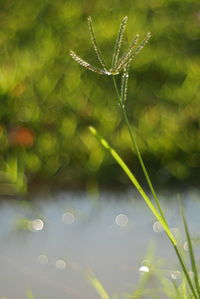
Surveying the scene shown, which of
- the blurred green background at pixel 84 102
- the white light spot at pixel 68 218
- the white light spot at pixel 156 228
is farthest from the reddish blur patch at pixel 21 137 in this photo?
the white light spot at pixel 156 228

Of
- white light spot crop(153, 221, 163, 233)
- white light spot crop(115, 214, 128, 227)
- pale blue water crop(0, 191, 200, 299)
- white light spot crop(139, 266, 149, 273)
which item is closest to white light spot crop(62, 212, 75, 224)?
pale blue water crop(0, 191, 200, 299)

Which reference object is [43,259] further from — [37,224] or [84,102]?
[84,102]

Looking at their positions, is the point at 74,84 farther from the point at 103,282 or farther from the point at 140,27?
the point at 103,282

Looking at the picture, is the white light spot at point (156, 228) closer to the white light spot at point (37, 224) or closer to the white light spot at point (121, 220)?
the white light spot at point (121, 220)

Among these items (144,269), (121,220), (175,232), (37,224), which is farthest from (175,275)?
(37,224)

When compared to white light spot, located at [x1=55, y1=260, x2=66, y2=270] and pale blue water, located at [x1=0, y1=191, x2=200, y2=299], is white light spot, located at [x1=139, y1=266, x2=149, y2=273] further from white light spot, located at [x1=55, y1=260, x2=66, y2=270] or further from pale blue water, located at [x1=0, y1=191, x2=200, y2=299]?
white light spot, located at [x1=55, y1=260, x2=66, y2=270]

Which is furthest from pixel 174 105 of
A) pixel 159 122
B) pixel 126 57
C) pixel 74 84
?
pixel 126 57
